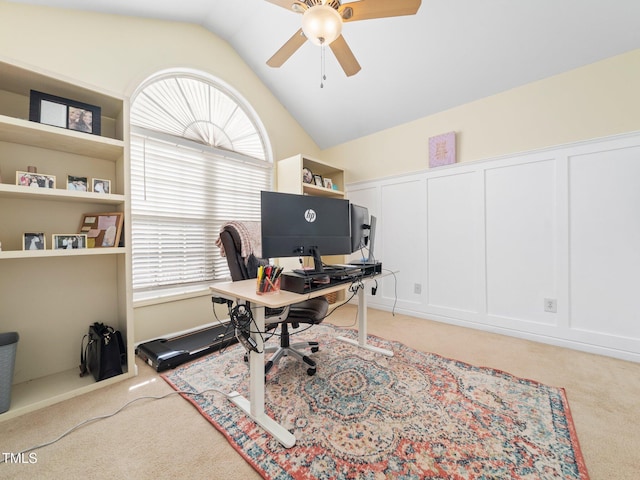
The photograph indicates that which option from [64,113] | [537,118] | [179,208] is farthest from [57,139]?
[537,118]

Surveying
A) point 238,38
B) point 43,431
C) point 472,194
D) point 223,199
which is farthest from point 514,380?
point 238,38

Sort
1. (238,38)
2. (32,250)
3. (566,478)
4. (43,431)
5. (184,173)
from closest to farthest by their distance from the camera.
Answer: (566,478), (43,431), (32,250), (184,173), (238,38)

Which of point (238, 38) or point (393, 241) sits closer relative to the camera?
point (238, 38)

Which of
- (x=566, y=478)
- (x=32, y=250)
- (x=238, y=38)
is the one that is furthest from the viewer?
(x=238, y=38)

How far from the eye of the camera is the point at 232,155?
3033mm

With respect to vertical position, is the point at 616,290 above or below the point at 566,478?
above

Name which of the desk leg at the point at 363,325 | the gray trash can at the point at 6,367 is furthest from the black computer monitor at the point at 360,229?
the gray trash can at the point at 6,367

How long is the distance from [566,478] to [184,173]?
3.35m

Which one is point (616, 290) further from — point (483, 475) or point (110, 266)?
point (110, 266)

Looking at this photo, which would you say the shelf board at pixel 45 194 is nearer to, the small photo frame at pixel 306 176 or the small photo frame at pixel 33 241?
the small photo frame at pixel 33 241

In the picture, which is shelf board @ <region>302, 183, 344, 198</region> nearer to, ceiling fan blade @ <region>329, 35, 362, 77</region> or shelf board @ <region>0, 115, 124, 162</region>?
ceiling fan blade @ <region>329, 35, 362, 77</region>

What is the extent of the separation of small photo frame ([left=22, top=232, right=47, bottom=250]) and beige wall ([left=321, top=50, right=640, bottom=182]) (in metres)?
3.34

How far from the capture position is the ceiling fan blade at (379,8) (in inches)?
59.4

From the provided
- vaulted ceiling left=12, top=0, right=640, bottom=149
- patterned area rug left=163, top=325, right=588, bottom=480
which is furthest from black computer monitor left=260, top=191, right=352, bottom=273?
vaulted ceiling left=12, top=0, right=640, bottom=149
